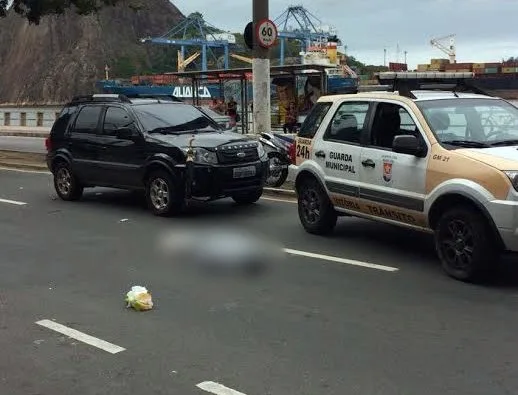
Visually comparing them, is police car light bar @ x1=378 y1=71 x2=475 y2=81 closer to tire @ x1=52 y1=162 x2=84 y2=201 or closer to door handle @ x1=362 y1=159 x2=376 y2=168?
door handle @ x1=362 y1=159 x2=376 y2=168

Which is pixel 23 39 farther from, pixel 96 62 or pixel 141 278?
pixel 141 278

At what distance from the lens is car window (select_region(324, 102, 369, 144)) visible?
7824 millimetres

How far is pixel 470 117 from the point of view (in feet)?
23.3

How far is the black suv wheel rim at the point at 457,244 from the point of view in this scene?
6.27m

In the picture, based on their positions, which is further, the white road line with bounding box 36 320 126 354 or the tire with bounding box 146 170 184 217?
the tire with bounding box 146 170 184 217

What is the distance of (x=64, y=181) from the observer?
11898 mm

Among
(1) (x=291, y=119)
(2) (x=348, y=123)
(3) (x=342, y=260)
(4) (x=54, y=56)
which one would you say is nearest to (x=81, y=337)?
(3) (x=342, y=260)

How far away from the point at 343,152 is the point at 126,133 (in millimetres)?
4098

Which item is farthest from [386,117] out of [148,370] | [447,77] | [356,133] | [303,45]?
[303,45]

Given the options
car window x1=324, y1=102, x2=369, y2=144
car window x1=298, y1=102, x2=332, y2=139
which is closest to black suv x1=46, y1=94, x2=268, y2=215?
car window x1=298, y1=102, x2=332, y2=139

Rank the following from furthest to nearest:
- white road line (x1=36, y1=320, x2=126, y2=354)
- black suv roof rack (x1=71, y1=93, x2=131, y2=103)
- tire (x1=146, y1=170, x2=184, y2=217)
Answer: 1. black suv roof rack (x1=71, y1=93, x2=131, y2=103)
2. tire (x1=146, y1=170, x2=184, y2=217)
3. white road line (x1=36, y1=320, x2=126, y2=354)

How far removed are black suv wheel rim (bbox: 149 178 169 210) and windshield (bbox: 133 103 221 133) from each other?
865mm

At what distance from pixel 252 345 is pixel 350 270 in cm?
229

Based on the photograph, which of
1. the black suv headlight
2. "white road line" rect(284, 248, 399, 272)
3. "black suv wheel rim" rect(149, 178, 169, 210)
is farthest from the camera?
"black suv wheel rim" rect(149, 178, 169, 210)
